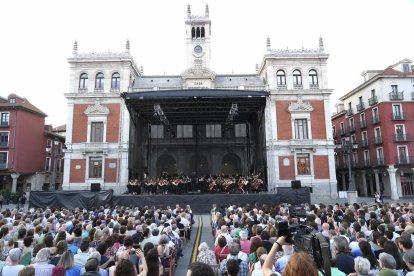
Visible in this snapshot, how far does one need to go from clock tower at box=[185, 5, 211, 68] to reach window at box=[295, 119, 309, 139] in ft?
61.3

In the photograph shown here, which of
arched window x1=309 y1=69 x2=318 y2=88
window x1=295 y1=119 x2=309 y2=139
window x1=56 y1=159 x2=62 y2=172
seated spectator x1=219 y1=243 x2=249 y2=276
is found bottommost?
seated spectator x1=219 y1=243 x2=249 y2=276

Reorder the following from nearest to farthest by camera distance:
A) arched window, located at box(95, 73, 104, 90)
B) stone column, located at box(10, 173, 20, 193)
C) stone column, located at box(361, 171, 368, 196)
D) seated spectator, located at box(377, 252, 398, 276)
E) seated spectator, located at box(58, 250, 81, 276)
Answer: seated spectator, located at box(377, 252, 398, 276)
seated spectator, located at box(58, 250, 81, 276)
arched window, located at box(95, 73, 104, 90)
stone column, located at box(10, 173, 20, 193)
stone column, located at box(361, 171, 368, 196)

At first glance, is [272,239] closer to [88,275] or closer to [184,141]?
[88,275]

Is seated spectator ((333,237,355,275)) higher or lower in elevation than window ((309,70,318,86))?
lower

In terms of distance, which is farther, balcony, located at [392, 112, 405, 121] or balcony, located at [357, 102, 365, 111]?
balcony, located at [357, 102, 365, 111]

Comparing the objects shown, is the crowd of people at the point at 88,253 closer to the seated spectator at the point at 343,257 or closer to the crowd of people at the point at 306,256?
the crowd of people at the point at 306,256

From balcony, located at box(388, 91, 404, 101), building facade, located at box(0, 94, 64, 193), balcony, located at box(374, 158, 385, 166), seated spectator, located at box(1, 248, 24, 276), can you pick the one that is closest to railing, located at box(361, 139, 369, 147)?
balcony, located at box(374, 158, 385, 166)

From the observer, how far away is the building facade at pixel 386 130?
32344 millimetres

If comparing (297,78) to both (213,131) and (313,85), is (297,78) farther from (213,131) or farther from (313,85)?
(213,131)

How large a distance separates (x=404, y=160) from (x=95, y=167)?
33.8 meters

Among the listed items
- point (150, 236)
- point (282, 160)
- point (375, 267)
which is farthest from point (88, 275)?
point (282, 160)

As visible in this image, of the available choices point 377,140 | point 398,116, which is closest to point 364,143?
point 377,140

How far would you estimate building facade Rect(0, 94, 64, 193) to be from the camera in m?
35.2

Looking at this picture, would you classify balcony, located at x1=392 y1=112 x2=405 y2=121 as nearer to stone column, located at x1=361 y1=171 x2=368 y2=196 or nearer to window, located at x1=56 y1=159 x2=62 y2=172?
stone column, located at x1=361 y1=171 x2=368 y2=196
